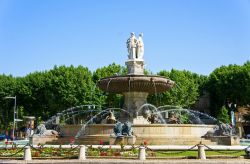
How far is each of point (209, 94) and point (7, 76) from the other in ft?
97.4

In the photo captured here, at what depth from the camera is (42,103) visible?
5234 cm

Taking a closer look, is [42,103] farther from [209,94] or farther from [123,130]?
[123,130]

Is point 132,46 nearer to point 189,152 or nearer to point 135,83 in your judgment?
point 135,83

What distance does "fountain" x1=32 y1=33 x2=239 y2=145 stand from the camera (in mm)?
21016

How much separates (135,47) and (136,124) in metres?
7.82

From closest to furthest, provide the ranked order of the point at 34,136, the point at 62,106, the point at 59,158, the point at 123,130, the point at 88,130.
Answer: the point at 59,158 < the point at 123,130 < the point at 88,130 < the point at 34,136 < the point at 62,106

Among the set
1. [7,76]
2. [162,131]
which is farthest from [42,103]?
[162,131]

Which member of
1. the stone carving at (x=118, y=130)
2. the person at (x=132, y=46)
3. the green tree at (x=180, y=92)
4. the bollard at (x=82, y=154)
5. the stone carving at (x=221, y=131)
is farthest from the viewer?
the green tree at (x=180, y=92)

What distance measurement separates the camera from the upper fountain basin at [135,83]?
2476cm

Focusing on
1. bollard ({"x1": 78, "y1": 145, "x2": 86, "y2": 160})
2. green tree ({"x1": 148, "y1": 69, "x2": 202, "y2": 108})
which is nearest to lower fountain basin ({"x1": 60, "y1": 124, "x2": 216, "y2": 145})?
bollard ({"x1": 78, "y1": 145, "x2": 86, "y2": 160})

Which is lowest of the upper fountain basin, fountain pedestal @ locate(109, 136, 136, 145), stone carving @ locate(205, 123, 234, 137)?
fountain pedestal @ locate(109, 136, 136, 145)

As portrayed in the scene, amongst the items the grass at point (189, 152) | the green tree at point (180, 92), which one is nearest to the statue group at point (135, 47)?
the grass at point (189, 152)

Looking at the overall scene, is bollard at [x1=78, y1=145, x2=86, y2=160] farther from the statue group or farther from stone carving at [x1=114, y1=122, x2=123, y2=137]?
the statue group

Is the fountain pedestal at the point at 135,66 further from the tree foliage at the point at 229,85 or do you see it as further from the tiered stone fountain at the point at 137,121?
the tree foliage at the point at 229,85
